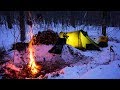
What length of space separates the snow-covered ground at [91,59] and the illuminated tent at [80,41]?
11 cm

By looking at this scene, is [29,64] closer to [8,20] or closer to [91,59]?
[8,20]

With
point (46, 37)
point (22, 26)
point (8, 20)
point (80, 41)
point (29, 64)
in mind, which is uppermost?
point (8, 20)

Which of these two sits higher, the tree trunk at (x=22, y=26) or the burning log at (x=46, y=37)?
the tree trunk at (x=22, y=26)

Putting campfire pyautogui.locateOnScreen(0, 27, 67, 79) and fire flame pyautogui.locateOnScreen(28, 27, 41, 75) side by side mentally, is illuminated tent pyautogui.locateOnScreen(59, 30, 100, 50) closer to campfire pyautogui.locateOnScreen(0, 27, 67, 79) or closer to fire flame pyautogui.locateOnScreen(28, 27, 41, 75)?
campfire pyautogui.locateOnScreen(0, 27, 67, 79)

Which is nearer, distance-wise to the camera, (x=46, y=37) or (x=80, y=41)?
(x=46, y=37)

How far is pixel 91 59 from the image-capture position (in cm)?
647

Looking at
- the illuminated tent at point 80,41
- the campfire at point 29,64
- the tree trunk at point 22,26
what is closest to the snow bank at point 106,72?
the illuminated tent at point 80,41

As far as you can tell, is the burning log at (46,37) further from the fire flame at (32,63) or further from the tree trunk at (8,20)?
the tree trunk at (8,20)

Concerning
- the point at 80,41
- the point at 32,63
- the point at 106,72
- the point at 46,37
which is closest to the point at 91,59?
the point at 106,72

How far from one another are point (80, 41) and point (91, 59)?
2.20ft

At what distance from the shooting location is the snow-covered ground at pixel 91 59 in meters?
6.35
